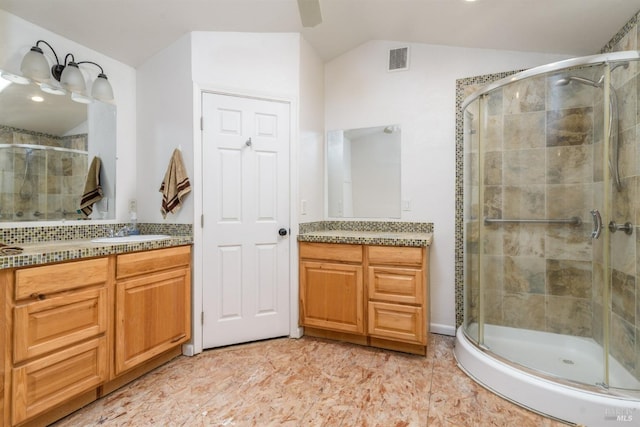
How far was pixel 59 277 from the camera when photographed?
A: 150cm

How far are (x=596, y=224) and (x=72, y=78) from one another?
12.1ft

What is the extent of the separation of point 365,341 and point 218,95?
2.28 meters

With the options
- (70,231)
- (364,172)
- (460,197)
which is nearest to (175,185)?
(70,231)

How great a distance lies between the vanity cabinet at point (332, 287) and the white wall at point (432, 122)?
0.78m

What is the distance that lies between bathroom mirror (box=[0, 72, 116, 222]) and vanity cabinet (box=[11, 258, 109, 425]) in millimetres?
763

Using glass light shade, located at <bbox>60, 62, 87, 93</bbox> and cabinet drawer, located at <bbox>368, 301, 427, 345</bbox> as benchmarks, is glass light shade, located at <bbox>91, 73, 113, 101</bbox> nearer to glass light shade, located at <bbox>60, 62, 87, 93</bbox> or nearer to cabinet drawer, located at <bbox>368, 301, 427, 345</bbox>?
glass light shade, located at <bbox>60, 62, 87, 93</bbox>

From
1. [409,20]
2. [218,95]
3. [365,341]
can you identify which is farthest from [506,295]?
[218,95]

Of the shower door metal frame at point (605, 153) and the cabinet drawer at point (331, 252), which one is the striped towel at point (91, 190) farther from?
the shower door metal frame at point (605, 153)

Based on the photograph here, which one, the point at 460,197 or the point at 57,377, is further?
the point at 460,197

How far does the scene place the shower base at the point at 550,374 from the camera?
149 cm

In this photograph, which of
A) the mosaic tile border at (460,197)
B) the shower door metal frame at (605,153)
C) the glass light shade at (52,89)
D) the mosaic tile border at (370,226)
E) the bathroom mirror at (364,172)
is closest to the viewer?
the shower door metal frame at (605,153)

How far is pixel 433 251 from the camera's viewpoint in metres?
2.70

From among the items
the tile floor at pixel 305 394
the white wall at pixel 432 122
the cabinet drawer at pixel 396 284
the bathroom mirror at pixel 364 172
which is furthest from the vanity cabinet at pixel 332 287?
the white wall at pixel 432 122

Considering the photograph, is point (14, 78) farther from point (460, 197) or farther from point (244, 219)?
point (460, 197)
